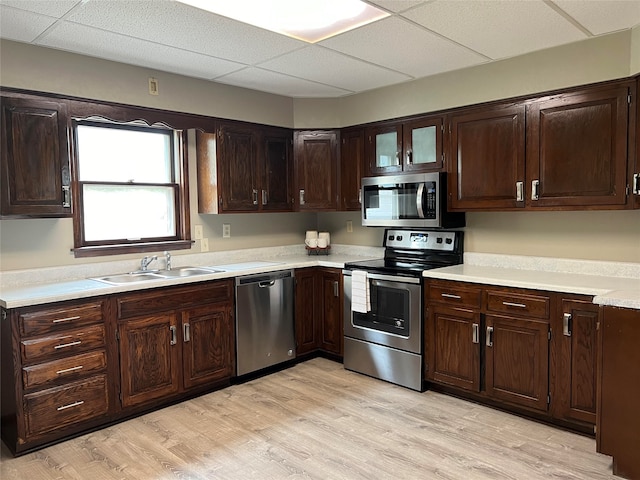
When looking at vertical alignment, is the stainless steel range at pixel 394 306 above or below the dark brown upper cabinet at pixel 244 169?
below

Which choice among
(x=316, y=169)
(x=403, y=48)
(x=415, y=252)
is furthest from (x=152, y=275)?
(x=403, y=48)

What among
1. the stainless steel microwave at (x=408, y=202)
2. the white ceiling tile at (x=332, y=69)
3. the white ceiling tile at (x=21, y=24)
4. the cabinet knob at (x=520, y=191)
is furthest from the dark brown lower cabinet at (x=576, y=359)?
the white ceiling tile at (x=21, y=24)

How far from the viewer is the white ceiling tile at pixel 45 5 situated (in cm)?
233

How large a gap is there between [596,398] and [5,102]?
12.2ft

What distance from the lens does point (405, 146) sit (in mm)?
3930

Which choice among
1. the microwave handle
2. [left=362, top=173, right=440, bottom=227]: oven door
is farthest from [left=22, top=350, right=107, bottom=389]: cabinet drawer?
the microwave handle

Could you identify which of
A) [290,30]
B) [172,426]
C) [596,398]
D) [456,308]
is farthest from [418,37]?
[172,426]

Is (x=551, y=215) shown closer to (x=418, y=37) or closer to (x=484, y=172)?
(x=484, y=172)

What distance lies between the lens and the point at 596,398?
257 centimetres

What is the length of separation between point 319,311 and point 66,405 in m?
2.12

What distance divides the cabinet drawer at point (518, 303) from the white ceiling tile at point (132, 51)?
94.4 inches

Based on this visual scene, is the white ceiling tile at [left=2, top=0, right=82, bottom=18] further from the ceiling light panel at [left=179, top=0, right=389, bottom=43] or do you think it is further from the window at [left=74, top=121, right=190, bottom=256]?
the window at [left=74, top=121, right=190, bottom=256]

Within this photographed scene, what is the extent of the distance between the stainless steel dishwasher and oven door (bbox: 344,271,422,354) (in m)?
0.53

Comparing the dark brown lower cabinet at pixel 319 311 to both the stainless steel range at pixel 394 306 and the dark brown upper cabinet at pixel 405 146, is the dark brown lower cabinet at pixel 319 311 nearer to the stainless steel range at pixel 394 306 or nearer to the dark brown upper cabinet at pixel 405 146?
the stainless steel range at pixel 394 306
